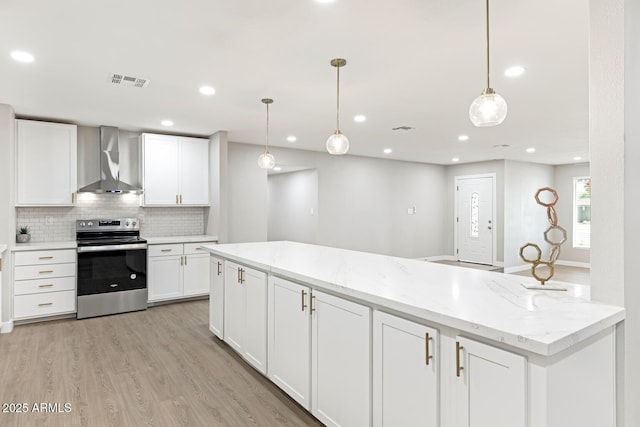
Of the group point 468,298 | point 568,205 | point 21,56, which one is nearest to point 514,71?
point 468,298

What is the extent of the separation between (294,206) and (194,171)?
3190 millimetres

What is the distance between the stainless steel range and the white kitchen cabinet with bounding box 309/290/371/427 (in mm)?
3497

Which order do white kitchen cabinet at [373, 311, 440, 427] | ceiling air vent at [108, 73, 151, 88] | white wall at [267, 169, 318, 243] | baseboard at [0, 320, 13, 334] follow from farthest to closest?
white wall at [267, 169, 318, 243]
baseboard at [0, 320, 13, 334]
ceiling air vent at [108, 73, 151, 88]
white kitchen cabinet at [373, 311, 440, 427]

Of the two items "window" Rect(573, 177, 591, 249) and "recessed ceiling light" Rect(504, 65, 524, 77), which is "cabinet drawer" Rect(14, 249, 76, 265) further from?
"window" Rect(573, 177, 591, 249)

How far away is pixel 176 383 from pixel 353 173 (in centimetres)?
580

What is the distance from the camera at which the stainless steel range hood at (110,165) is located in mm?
5023

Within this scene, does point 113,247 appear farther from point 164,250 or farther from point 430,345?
point 430,345

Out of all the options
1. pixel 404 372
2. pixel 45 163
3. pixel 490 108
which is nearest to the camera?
pixel 404 372

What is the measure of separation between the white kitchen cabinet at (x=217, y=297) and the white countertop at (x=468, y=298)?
2.84ft

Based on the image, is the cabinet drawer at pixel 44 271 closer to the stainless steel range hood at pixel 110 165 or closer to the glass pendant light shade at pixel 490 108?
the stainless steel range hood at pixel 110 165

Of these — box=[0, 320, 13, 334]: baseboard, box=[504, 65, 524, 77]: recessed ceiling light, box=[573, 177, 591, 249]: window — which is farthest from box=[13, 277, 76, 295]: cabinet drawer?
box=[573, 177, 591, 249]: window

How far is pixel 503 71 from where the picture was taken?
125 inches

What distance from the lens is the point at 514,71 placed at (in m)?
3.16

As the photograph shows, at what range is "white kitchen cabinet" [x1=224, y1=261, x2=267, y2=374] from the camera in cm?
285
